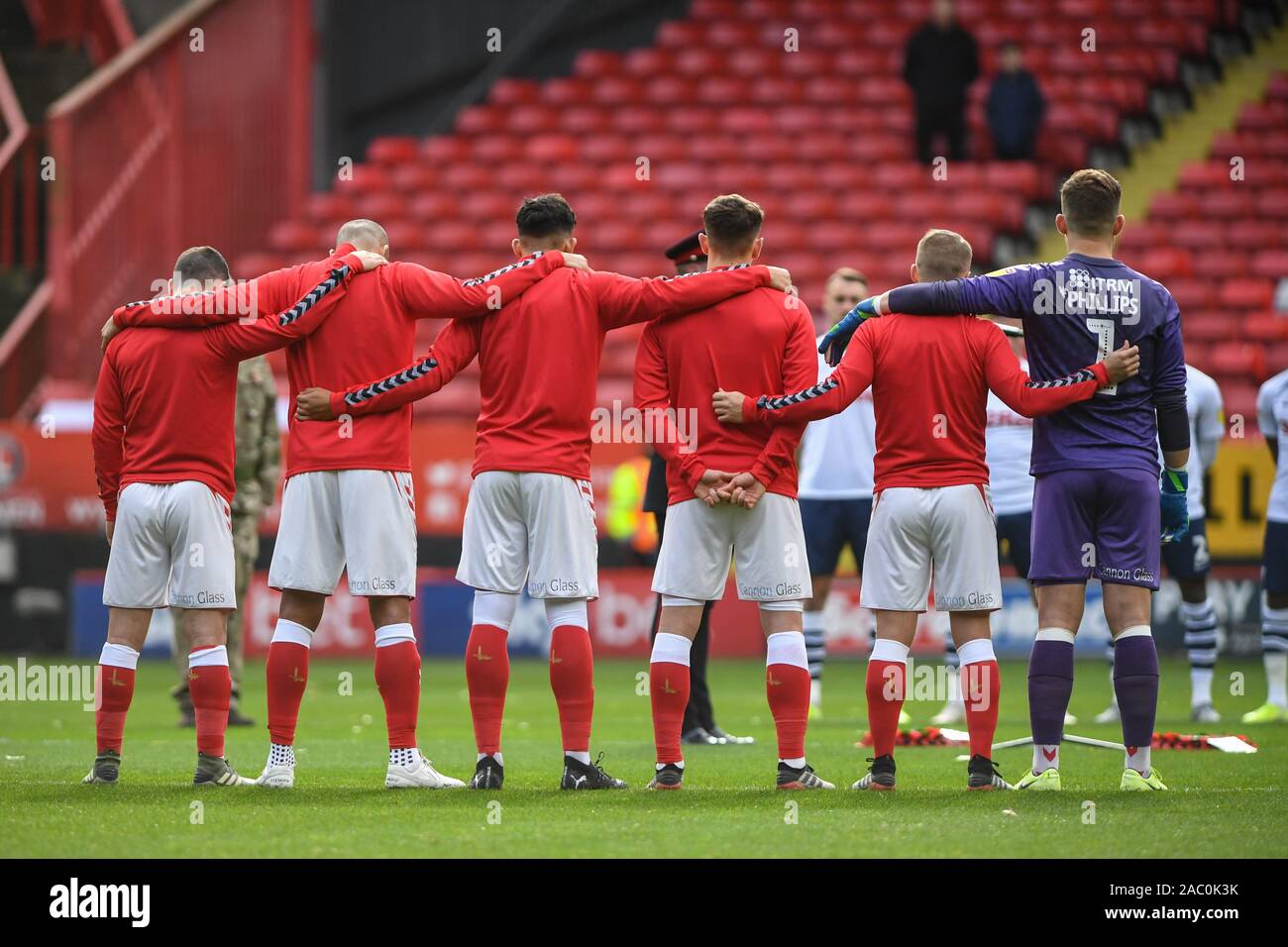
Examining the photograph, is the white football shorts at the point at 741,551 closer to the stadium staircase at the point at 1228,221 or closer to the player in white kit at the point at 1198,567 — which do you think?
the player in white kit at the point at 1198,567

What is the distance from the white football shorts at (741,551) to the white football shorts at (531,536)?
1.04 feet

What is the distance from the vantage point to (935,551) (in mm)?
7066

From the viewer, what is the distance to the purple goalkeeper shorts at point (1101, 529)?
6.90 m

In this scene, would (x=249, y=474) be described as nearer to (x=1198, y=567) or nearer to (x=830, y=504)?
(x=830, y=504)

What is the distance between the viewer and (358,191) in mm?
21484

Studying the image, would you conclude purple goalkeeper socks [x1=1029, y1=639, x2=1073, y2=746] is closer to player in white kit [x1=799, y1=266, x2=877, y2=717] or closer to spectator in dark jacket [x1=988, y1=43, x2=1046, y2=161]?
player in white kit [x1=799, y1=266, x2=877, y2=717]

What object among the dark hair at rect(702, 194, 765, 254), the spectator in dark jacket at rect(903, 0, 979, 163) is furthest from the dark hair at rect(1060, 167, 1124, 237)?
the spectator in dark jacket at rect(903, 0, 979, 163)

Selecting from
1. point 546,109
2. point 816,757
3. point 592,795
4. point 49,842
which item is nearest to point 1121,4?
point 546,109

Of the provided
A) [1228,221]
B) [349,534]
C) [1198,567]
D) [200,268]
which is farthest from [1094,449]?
[1228,221]

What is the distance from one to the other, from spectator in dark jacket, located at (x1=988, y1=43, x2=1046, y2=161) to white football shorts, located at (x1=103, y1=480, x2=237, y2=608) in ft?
47.1

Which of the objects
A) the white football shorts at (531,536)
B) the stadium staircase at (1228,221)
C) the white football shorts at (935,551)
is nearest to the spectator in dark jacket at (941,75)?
the stadium staircase at (1228,221)

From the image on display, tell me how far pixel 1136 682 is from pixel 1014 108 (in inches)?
553

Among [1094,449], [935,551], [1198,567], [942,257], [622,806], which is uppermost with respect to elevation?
[942,257]

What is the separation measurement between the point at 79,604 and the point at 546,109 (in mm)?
9442
